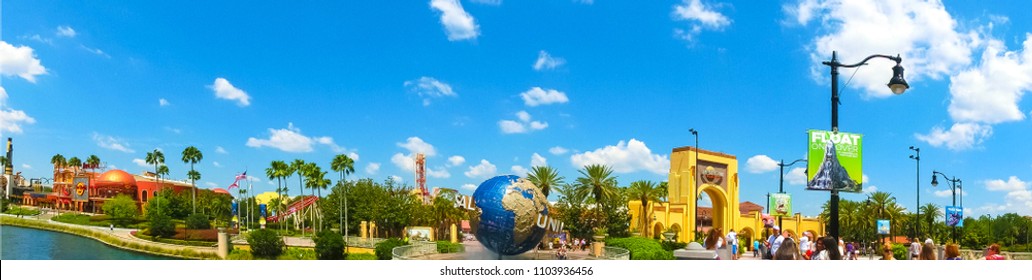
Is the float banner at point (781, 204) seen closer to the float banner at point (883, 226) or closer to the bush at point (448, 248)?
the float banner at point (883, 226)

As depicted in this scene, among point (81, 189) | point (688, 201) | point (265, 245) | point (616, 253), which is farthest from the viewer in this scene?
point (81, 189)

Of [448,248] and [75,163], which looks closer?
[448,248]

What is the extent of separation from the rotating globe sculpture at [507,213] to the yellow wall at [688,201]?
2412 centimetres

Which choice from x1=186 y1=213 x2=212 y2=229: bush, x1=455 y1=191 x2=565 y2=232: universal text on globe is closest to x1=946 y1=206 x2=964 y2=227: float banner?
x1=455 y1=191 x2=565 y2=232: universal text on globe

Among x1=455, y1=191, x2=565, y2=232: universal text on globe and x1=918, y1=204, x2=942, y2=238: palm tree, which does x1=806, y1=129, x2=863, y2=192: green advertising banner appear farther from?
x1=918, y1=204, x2=942, y2=238: palm tree

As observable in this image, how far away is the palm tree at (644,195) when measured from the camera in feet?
181

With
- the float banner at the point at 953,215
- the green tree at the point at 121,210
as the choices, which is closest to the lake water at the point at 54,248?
the green tree at the point at 121,210

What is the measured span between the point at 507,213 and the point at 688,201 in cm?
2822

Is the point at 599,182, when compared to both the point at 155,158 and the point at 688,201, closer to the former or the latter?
the point at 688,201

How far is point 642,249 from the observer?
36.9m

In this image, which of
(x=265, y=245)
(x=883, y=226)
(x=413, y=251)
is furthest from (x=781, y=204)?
(x=265, y=245)
